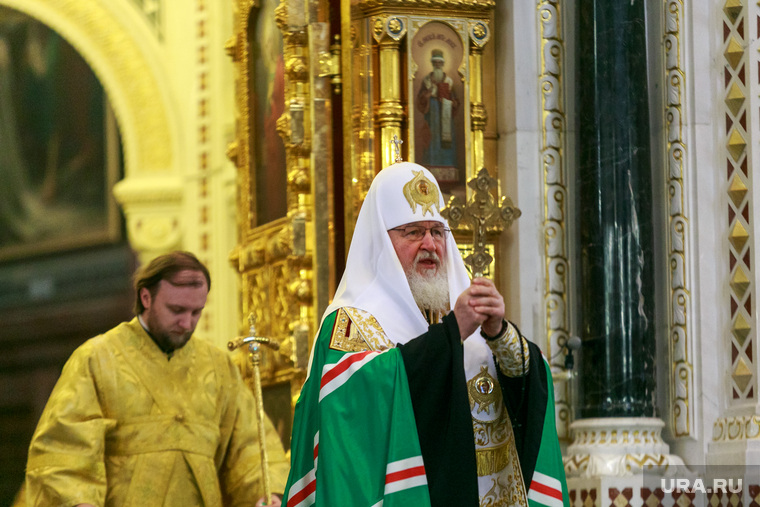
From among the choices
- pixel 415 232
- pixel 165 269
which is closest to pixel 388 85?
pixel 165 269

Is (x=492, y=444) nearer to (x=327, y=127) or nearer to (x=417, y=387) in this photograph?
(x=417, y=387)

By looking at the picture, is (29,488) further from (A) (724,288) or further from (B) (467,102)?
(A) (724,288)

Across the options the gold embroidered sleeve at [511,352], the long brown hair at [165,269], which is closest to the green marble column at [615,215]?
the long brown hair at [165,269]

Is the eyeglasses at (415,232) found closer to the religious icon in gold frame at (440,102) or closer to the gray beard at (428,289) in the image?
the gray beard at (428,289)

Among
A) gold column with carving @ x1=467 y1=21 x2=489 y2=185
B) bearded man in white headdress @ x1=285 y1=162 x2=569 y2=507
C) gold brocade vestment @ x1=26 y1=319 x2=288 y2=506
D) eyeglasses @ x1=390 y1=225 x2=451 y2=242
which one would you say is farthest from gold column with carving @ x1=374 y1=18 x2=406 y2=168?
eyeglasses @ x1=390 y1=225 x2=451 y2=242

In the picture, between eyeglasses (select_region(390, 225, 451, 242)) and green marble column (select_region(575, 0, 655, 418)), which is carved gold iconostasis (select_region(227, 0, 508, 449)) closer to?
green marble column (select_region(575, 0, 655, 418))

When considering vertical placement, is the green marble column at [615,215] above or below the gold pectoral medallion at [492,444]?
above

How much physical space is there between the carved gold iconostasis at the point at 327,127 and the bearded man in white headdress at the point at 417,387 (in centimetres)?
209

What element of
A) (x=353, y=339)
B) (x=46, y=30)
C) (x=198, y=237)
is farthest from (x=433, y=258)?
(x=46, y=30)

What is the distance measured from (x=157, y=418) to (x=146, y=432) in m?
0.10

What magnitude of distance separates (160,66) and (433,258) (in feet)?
21.6

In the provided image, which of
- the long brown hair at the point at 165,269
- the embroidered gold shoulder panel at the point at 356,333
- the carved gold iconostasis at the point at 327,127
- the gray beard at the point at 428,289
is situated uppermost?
the carved gold iconostasis at the point at 327,127

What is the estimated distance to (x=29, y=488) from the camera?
7027 mm

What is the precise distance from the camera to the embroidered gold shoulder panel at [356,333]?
17.8 ft
